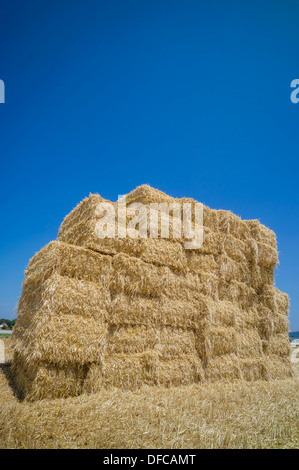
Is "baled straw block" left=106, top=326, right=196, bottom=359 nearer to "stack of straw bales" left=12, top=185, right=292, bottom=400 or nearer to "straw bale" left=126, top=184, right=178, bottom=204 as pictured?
"stack of straw bales" left=12, top=185, right=292, bottom=400

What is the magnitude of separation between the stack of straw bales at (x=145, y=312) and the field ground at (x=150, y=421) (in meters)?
0.51

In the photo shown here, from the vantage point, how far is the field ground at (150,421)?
358cm

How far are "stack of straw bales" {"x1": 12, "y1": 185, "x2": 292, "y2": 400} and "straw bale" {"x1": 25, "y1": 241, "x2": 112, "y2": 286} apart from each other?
0.06 feet

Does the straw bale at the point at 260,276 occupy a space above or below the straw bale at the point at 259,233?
below

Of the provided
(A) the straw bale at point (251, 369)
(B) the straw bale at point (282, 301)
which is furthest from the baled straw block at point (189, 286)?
(B) the straw bale at point (282, 301)

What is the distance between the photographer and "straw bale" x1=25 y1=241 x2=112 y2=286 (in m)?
5.62

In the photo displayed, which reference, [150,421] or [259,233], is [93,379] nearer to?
[150,421]

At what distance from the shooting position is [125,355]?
588 centimetres

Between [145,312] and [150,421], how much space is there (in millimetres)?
2335

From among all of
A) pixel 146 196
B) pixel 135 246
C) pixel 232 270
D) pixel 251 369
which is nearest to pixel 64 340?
pixel 135 246

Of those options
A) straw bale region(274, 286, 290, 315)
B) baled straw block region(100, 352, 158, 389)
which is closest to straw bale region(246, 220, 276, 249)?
straw bale region(274, 286, 290, 315)

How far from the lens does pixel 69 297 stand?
215 inches

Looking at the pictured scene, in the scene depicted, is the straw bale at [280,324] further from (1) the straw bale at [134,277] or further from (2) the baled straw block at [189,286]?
(1) the straw bale at [134,277]
